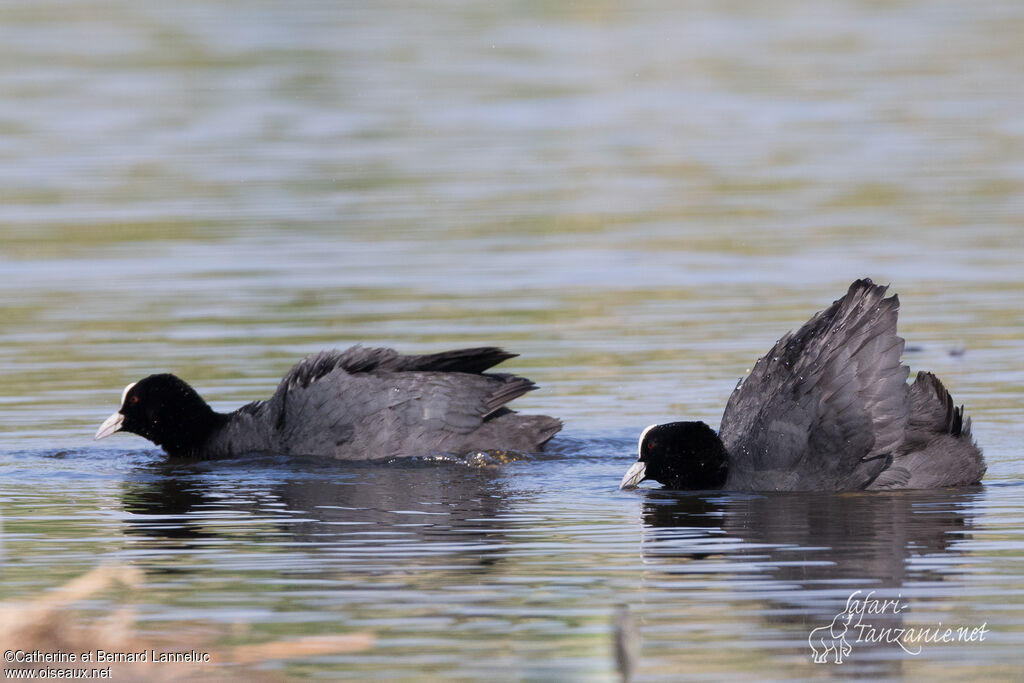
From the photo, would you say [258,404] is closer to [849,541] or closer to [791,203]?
[849,541]

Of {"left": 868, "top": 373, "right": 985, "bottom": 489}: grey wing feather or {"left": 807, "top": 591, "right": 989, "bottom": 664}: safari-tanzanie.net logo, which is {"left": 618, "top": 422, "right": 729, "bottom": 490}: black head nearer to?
{"left": 868, "top": 373, "right": 985, "bottom": 489}: grey wing feather

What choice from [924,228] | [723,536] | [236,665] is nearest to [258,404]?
[723,536]

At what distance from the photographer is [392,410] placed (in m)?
12.2

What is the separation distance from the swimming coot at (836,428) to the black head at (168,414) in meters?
3.44

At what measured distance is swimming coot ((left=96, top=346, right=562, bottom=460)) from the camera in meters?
12.2

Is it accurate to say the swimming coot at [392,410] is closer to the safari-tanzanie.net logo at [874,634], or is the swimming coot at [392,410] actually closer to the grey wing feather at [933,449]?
the grey wing feather at [933,449]

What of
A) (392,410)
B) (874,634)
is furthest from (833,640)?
(392,410)

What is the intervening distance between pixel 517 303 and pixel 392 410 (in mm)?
3915

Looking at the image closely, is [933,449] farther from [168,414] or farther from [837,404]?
[168,414]

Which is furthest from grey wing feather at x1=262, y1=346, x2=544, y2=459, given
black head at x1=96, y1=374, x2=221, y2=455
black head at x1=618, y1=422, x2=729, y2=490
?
black head at x1=618, y1=422, x2=729, y2=490

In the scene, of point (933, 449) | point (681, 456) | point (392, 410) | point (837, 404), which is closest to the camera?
point (837, 404)

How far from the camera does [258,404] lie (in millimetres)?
12609

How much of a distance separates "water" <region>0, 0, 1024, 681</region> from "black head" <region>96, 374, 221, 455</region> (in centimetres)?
35

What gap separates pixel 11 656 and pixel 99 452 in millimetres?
6294
